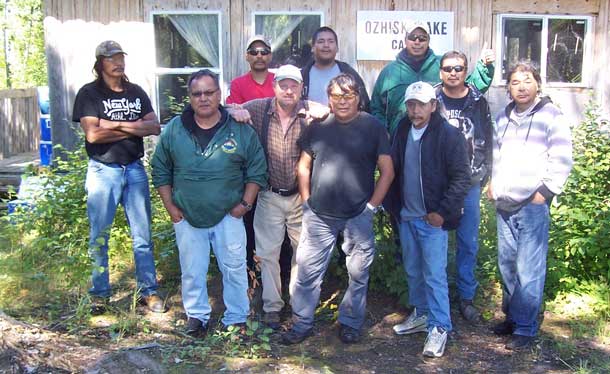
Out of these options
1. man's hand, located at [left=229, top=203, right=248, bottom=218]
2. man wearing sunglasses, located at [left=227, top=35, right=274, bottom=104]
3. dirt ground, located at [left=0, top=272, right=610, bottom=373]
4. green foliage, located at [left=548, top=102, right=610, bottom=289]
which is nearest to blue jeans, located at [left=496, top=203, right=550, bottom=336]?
dirt ground, located at [left=0, top=272, right=610, bottom=373]

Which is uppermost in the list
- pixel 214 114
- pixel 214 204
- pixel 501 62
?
pixel 501 62

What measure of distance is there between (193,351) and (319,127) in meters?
1.74

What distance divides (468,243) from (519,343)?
0.81m

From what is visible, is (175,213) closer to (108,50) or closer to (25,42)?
(108,50)

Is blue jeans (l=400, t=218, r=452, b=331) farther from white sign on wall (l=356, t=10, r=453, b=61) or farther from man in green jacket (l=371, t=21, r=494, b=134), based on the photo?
white sign on wall (l=356, t=10, r=453, b=61)

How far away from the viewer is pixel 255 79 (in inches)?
204

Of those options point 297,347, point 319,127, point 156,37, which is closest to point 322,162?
point 319,127

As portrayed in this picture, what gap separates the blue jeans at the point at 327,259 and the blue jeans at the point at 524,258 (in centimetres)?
101

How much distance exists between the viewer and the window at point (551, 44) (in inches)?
359

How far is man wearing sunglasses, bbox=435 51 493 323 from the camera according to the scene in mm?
4508

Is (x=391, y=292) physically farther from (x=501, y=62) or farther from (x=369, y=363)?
(x=501, y=62)

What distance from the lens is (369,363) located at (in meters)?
4.36

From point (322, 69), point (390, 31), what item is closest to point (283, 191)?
point (322, 69)

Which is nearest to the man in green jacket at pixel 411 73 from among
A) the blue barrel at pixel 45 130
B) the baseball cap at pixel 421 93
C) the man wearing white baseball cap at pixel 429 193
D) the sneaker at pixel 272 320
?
the man wearing white baseball cap at pixel 429 193
